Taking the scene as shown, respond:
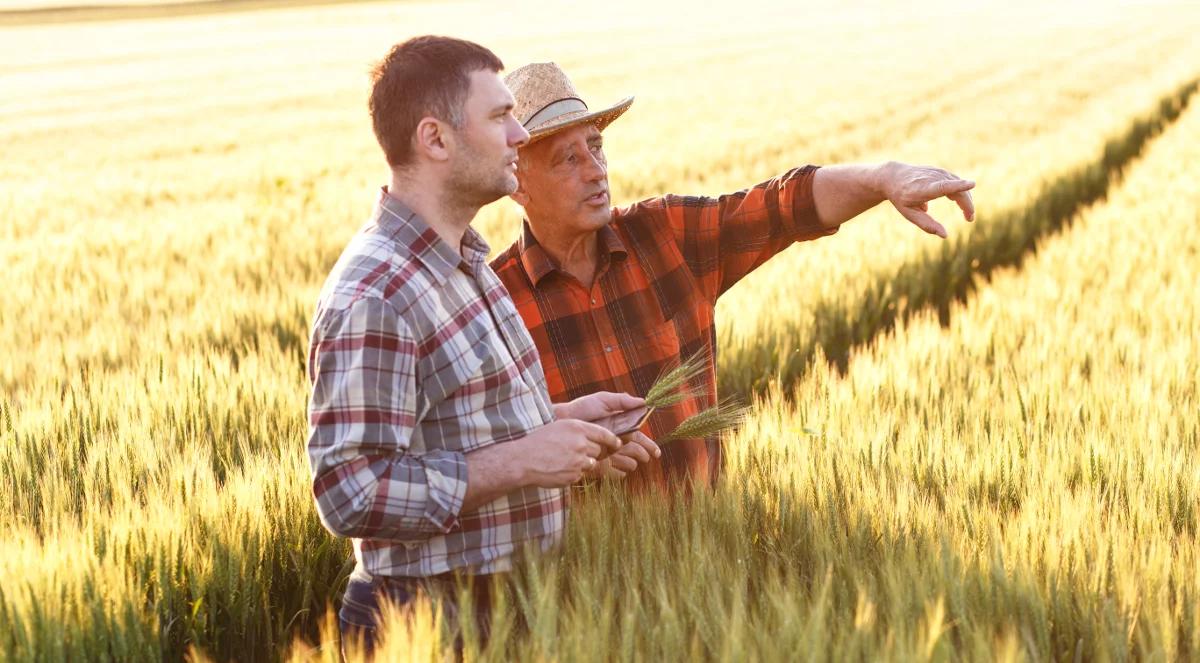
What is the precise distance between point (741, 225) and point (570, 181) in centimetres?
47

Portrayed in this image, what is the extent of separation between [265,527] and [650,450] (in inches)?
30.1

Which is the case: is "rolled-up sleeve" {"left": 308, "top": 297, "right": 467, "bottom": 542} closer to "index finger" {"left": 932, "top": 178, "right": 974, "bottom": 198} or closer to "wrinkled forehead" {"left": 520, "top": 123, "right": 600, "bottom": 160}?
"wrinkled forehead" {"left": 520, "top": 123, "right": 600, "bottom": 160}

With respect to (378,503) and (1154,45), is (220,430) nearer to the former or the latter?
(378,503)

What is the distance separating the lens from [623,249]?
2.86m

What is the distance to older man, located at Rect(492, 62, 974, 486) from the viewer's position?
9.14 feet

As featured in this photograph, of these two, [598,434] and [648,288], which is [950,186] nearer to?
[648,288]

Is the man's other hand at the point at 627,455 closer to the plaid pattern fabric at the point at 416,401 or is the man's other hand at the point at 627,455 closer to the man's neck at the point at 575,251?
the plaid pattern fabric at the point at 416,401

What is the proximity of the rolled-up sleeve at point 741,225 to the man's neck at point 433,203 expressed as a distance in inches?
43.8

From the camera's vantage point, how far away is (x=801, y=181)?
2.83 metres

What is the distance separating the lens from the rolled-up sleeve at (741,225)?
2.85 m

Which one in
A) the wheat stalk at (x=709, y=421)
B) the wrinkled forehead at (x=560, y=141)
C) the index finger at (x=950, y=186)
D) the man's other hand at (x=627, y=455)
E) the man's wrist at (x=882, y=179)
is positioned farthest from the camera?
the wrinkled forehead at (x=560, y=141)

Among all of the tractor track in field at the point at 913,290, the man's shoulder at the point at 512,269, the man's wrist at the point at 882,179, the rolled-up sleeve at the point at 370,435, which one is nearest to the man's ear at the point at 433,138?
the rolled-up sleeve at the point at 370,435

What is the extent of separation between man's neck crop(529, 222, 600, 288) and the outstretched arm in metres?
0.57

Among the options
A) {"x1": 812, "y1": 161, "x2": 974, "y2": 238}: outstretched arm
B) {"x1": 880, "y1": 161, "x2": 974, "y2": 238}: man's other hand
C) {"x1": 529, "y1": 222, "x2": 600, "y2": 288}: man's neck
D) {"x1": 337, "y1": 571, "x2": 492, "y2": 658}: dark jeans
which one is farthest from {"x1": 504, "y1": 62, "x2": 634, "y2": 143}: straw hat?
{"x1": 337, "y1": 571, "x2": 492, "y2": 658}: dark jeans
